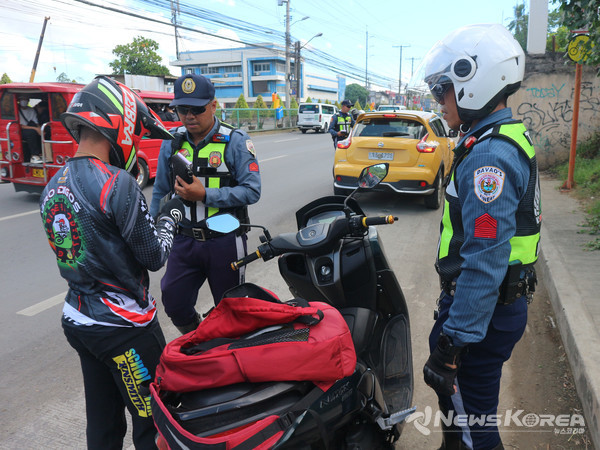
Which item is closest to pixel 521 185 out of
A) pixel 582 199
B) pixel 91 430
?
pixel 91 430

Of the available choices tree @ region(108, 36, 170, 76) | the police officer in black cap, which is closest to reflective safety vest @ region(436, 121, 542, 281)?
the police officer in black cap

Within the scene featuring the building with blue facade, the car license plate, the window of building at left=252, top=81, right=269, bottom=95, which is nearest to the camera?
the car license plate

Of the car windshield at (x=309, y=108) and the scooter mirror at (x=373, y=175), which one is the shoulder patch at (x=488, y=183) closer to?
the scooter mirror at (x=373, y=175)

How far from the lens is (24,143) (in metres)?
8.72

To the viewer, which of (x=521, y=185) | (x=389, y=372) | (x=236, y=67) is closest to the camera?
(x=521, y=185)

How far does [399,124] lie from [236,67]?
7540 cm

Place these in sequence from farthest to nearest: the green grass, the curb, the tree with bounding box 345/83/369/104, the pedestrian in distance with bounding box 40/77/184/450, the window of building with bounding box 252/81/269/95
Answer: the tree with bounding box 345/83/369/104, the window of building with bounding box 252/81/269/95, the green grass, the curb, the pedestrian in distance with bounding box 40/77/184/450

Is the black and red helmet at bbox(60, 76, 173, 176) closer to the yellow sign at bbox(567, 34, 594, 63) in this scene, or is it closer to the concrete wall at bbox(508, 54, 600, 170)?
the yellow sign at bbox(567, 34, 594, 63)

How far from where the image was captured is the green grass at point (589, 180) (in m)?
5.84

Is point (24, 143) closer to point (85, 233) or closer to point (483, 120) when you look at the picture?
point (85, 233)

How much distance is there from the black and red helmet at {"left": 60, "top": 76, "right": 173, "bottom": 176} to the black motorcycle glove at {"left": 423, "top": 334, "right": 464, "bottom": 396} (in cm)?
142

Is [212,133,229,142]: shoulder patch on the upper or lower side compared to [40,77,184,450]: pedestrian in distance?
upper

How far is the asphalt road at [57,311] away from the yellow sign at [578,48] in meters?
3.03

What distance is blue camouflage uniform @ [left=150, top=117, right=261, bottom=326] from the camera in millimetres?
2752
